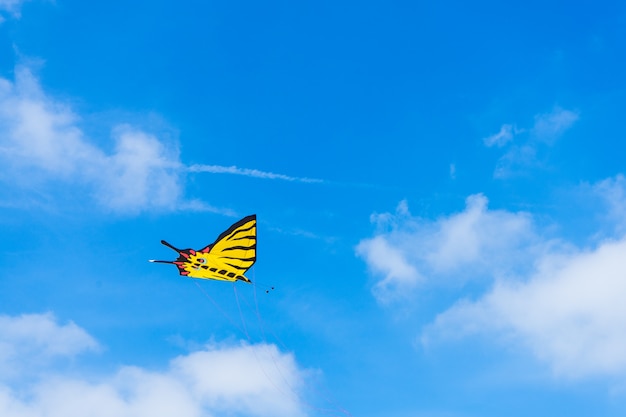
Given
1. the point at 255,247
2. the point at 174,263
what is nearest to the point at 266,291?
the point at 255,247

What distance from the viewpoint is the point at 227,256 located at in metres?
69.9

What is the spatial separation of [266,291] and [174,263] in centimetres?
1027

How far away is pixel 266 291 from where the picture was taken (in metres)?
70.5

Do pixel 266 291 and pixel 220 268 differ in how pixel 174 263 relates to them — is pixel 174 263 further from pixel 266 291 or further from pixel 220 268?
pixel 266 291

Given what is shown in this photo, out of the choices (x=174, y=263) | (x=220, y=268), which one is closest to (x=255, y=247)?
(x=220, y=268)

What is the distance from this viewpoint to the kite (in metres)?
69.3

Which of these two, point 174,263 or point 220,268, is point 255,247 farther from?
point 174,263

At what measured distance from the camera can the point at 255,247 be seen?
70.4 metres

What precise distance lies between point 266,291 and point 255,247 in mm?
4920

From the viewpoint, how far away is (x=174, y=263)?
68.8 meters

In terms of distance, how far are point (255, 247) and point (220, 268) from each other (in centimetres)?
440

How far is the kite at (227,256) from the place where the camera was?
69312mm

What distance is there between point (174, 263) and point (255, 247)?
8.73 metres
